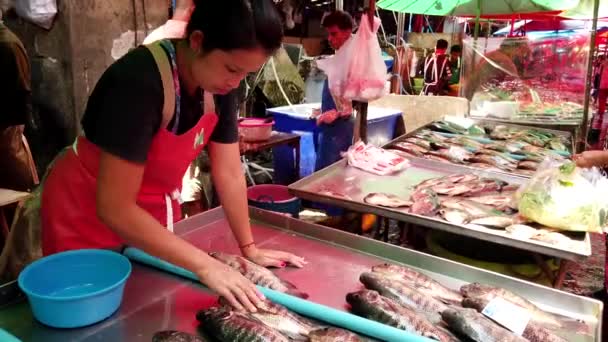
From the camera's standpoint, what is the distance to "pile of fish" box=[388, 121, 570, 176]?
4.10 m

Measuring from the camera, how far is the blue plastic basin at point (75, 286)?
1488mm

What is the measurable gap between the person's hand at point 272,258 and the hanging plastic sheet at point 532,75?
17.0 feet

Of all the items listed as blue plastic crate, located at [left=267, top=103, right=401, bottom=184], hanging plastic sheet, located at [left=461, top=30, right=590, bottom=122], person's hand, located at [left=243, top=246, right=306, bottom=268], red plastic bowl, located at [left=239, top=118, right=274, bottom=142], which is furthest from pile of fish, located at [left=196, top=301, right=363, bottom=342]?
hanging plastic sheet, located at [left=461, top=30, right=590, bottom=122]

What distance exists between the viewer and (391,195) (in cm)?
312

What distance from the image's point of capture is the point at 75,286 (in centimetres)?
173

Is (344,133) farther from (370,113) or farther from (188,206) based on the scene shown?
(188,206)

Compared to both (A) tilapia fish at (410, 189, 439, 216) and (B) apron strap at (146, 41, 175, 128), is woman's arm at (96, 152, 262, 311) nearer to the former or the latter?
(B) apron strap at (146, 41, 175, 128)

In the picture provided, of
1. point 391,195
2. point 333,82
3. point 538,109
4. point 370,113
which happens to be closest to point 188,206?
point 333,82

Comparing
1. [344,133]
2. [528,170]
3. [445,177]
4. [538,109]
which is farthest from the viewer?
[538,109]

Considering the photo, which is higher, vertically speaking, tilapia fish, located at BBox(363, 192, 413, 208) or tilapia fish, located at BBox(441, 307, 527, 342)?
tilapia fish, located at BBox(363, 192, 413, 208)

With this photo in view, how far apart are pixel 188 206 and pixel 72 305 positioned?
3414 mm

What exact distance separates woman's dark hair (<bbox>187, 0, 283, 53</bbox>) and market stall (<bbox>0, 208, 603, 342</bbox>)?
0.93 m

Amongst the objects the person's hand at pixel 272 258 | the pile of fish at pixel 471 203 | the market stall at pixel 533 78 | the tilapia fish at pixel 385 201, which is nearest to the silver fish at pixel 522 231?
the pile of fish at pixel 471 203

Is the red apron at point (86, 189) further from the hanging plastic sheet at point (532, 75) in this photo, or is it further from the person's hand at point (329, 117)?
the hanging plastic sheet at point (532, 75)
